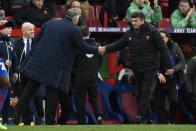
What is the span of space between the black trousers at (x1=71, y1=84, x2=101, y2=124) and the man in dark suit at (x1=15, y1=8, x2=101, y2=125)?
7.12 feet

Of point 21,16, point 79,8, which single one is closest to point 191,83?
point 79,8

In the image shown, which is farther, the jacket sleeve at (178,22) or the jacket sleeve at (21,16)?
the jacket sleeve at (178,22)

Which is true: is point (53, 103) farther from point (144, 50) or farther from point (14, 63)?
point (144, 50)

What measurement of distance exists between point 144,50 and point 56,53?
2.30 meters

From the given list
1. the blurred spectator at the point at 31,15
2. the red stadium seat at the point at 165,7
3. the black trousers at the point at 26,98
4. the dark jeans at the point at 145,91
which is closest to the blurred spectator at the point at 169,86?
the dark jeans at the point at 145,91

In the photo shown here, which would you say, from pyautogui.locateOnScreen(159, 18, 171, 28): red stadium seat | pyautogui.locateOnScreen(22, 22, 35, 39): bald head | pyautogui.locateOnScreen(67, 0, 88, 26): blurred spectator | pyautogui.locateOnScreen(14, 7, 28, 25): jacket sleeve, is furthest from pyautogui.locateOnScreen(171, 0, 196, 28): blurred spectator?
→ pyautogui.locateOnScreen(22, 22, 35, 39): bald head

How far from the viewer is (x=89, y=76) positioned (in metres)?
15.1

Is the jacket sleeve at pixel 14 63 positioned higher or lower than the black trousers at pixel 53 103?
higher

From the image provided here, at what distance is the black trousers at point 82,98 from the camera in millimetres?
14945

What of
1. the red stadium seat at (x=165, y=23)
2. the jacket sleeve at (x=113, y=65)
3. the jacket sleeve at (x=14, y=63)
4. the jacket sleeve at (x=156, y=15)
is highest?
the jacket sleeve at (x=156, y=15)

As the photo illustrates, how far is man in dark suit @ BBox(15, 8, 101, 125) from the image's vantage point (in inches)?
497

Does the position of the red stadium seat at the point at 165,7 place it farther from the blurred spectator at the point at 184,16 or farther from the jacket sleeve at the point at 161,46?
the jacket sleeve at the point at 161,46

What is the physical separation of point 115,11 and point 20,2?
2160 mm

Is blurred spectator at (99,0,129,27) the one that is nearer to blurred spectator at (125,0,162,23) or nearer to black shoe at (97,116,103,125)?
blurred spectator at (125,0,162,23)
